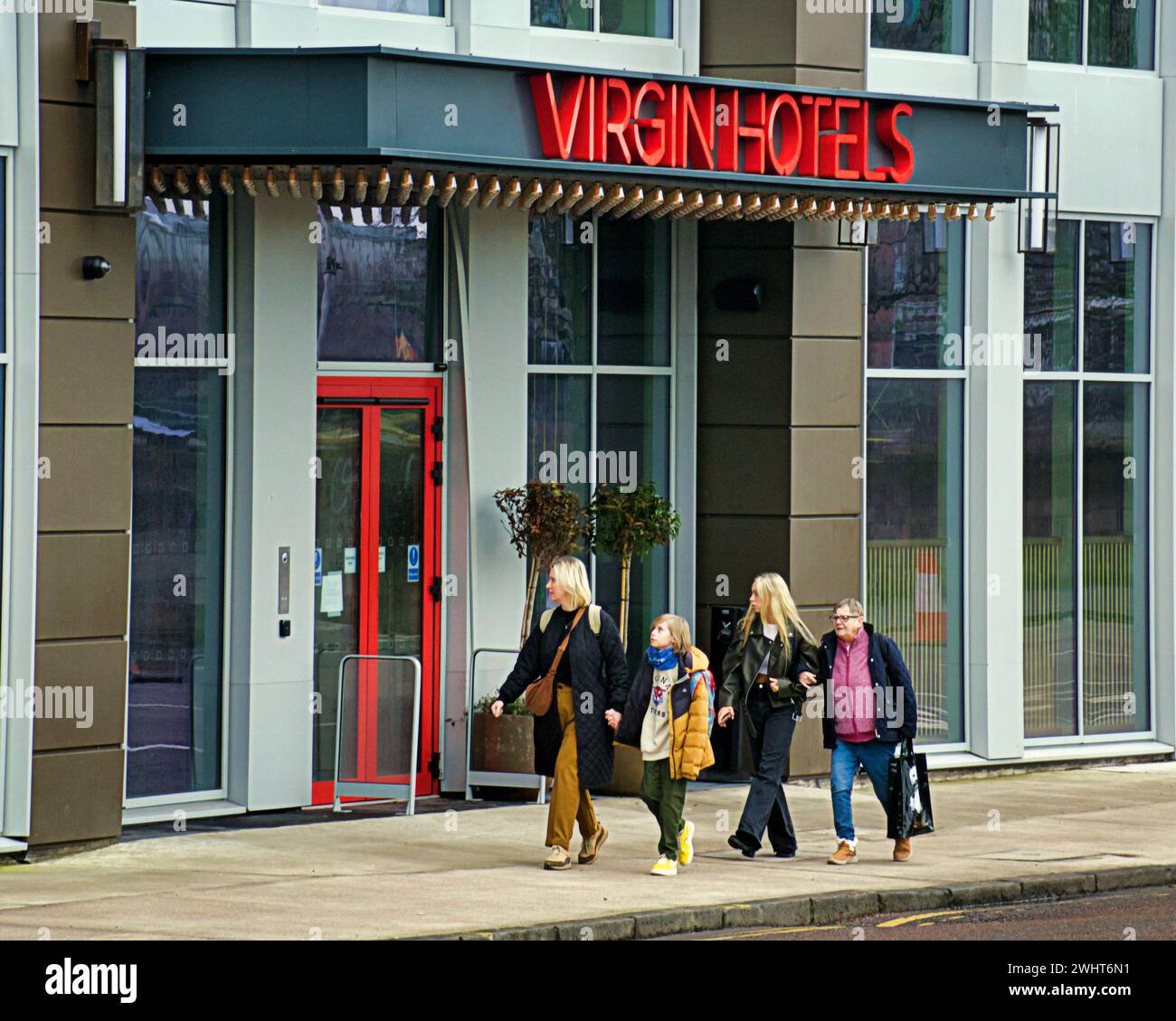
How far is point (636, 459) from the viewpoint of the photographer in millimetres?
15875

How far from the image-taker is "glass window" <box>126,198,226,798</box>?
13773 millimetres

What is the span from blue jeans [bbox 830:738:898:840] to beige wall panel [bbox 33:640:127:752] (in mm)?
4525

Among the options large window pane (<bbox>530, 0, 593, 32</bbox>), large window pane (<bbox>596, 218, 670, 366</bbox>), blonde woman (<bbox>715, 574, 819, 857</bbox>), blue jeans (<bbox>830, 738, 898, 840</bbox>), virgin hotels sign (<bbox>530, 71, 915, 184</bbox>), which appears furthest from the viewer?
large window pane (<bbox>596, 218, 670, 366</bbox>)

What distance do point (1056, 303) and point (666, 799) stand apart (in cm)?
703

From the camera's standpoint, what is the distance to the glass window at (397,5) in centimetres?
1430

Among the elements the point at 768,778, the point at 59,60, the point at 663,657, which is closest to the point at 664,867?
the point at 768,778

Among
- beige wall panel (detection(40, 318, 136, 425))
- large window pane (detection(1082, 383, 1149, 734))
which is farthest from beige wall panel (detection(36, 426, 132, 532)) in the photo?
large window pane (detection(1082, 383, 1149, 734))

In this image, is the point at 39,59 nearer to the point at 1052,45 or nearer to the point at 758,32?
the point at 758,32

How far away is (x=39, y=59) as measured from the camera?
1227 centimetres

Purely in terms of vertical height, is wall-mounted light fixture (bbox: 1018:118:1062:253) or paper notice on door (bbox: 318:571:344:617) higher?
wall-mounted light fixture (bbox: 1018:118:1062:253)

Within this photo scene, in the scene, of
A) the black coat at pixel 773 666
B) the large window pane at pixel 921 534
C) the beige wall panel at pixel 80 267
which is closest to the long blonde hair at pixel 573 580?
the black coat at pixel 773 666

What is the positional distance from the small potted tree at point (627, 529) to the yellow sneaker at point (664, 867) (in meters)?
3.04

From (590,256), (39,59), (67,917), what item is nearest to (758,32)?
(590,256)

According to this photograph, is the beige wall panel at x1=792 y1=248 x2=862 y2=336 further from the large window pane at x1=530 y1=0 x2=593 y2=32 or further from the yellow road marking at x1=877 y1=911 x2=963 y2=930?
the yellow road marking at x1=877 y1=911 x2=963 y2=930
